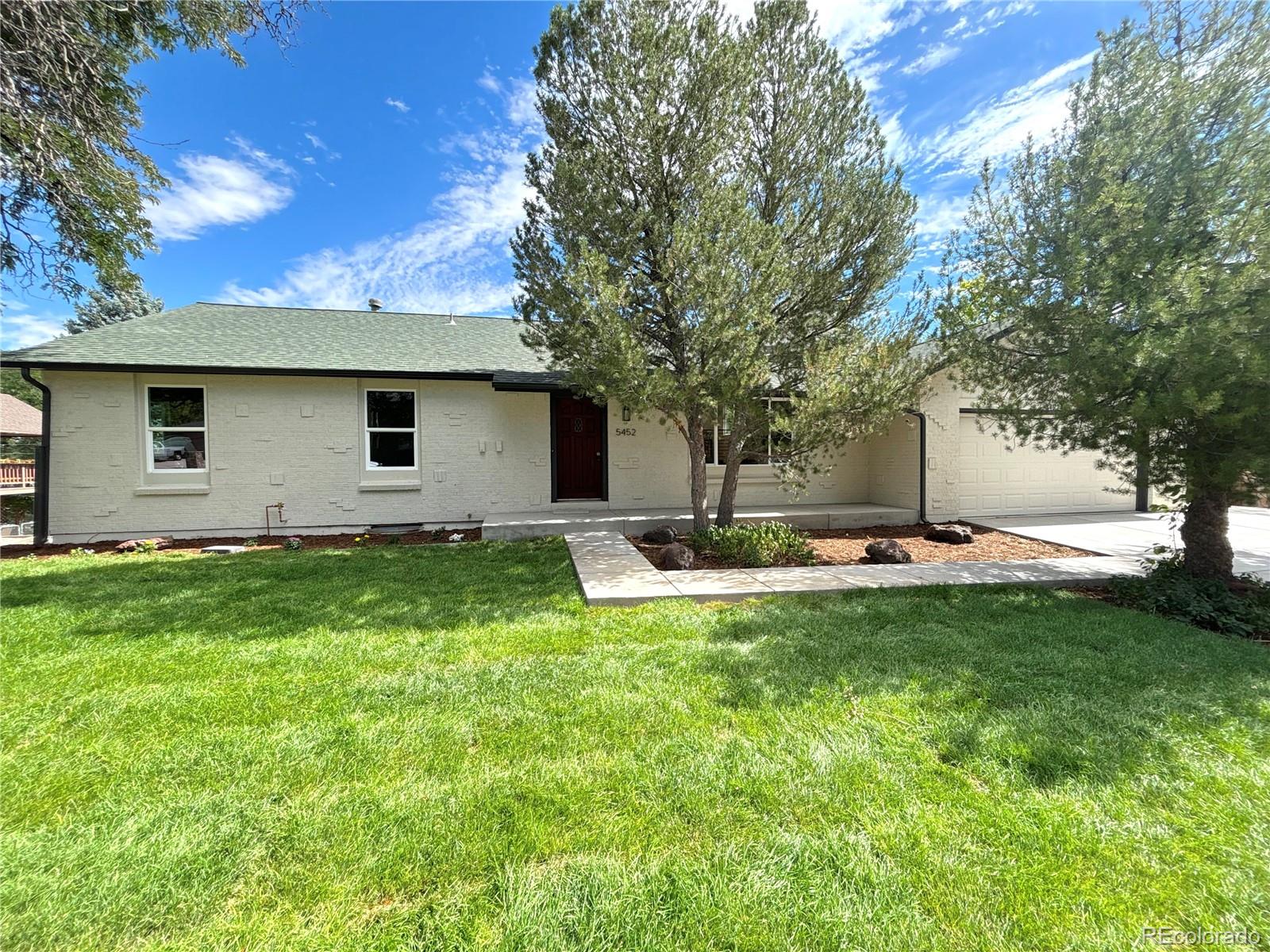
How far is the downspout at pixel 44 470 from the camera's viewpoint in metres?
7.67

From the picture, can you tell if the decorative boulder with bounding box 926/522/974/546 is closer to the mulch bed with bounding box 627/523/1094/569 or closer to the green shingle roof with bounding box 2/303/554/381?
the mulch bed with bounding box 627/523/1094/569

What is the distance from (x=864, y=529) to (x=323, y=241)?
1559cm

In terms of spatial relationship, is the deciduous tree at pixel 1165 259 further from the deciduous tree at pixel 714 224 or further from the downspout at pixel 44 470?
the downspout at pixel 44 470

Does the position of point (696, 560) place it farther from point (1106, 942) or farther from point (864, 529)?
point (1106, 942)

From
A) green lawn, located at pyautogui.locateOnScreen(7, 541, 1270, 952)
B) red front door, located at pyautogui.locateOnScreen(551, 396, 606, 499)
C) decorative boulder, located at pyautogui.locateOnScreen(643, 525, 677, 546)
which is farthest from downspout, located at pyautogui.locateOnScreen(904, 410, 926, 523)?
red front door, located at pyautogui.locateOnScreen(551, 396, 606, 499)

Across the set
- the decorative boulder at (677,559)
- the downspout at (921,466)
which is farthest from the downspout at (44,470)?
the downspout at (921,466)

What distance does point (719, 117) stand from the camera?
608 centimetres

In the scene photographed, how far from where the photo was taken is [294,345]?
A: 30.1ft

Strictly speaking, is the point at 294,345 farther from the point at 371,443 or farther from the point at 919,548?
the point at 919,548

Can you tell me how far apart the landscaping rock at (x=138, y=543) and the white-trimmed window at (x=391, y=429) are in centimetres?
314

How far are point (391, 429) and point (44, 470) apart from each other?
5.10 metres

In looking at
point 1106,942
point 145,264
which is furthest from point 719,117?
point 145,264

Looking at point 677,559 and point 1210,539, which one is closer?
point 1210,539

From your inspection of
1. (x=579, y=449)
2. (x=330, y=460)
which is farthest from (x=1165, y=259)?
(x=330, y=460)
